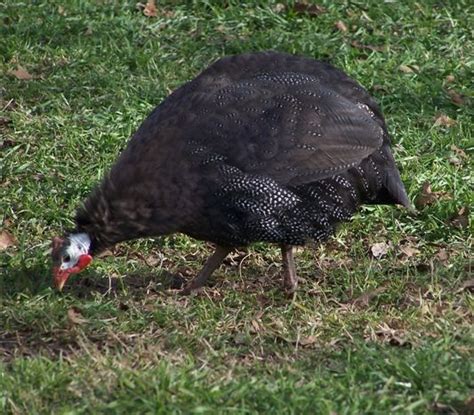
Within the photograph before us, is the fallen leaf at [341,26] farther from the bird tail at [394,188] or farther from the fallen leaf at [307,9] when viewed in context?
the bird tail at [394,188]

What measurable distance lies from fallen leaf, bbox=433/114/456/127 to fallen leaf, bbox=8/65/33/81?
8.72 ft

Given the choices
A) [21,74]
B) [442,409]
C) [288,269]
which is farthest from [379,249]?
[21,74]

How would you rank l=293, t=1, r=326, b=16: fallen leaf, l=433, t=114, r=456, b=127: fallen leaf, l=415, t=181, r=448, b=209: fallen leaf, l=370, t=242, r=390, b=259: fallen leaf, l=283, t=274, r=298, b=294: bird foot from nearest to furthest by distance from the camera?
1. l=283, t=274, r=298, b=294: bird foot
2. l=370, t=242, r=390, b=259: fallen leaf
3. l=415, t=181, r=448, b=209: fallen leaf
4. l=433, t=114, r=456, b=127: fallen leaf
5. l=293, t=1, r=326, b=16: fallen leaf

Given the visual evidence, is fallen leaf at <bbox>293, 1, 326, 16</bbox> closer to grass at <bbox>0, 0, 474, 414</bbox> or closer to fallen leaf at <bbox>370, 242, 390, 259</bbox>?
grass at <bbox>0, 0, 474, 414</bbox>

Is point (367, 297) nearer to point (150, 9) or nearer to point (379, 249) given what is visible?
point (379, 249)

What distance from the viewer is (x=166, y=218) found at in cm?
596

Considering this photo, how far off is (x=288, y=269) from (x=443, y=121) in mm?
2095

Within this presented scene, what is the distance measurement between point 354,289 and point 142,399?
5.78ft

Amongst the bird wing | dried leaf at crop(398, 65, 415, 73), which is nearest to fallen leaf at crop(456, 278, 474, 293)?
the bird wing

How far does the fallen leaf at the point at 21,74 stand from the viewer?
838 cm

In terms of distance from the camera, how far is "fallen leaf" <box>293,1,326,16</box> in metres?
9.16

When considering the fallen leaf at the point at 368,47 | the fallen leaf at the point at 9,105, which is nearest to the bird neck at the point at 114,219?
the fallen leaf at the point at 9,105

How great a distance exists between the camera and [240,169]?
5875 millimetres

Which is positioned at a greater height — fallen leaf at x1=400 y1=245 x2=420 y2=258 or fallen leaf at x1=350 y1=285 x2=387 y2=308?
fallen leaf at x1=350 y1=285 x2=387 y2=308
